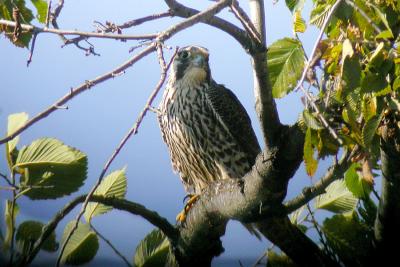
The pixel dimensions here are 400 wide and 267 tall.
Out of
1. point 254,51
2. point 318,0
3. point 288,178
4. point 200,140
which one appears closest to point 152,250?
point 200,140

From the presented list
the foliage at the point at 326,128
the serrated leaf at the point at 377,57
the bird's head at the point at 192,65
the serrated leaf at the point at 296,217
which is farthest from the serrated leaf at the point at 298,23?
the bird's head at the point at 192,65

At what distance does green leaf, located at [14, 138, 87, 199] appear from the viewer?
7.70 ft

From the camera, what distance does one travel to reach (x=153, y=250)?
2.74 meters

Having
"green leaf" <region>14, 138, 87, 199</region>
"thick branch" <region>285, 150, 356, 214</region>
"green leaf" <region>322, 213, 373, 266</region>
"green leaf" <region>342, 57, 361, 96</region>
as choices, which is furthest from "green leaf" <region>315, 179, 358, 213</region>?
"green leaf" <region>342, 57, 361, 96</region>

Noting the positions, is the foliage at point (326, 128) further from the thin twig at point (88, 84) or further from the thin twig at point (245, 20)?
the thin twig at point (88, 84)

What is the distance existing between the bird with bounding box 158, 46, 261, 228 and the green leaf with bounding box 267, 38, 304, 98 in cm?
141

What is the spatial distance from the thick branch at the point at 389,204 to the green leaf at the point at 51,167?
1.18 meters

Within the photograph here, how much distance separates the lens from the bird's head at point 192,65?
3534 millimetres

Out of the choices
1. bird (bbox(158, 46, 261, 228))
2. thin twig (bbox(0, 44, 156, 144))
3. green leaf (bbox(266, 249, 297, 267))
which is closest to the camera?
thin twig (bbox(0, 44, 156, 144))

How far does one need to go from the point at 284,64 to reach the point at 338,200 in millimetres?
1097

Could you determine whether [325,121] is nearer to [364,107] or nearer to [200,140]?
[364,107]

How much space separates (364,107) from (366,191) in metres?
0.80

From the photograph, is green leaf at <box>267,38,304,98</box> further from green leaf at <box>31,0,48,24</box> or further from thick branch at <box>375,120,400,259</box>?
green leaf at <box>31,0,48,24</box>

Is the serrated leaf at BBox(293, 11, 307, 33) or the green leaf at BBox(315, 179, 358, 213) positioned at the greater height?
the serrated leaf at BBox(293, 11, 307, 33)
